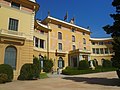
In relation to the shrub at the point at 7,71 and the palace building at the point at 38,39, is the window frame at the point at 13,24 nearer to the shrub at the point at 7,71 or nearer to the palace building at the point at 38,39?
the palace building at the point at 38,39

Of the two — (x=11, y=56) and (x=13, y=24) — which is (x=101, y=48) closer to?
(x=13, y=24)

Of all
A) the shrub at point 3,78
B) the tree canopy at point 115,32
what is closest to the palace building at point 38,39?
the shrub at point 3,78

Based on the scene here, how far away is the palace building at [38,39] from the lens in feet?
57.9

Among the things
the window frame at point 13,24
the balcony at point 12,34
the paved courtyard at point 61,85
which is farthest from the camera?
the window frame at point 13,24

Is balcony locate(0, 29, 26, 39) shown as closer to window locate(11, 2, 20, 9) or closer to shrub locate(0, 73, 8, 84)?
window locate(11, 2, 20, 9)

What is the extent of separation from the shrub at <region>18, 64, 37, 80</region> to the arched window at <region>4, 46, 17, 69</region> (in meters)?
1.23

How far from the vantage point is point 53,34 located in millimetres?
35094

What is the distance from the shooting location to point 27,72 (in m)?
17.3

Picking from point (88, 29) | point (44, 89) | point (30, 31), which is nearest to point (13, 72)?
point (30, 31)

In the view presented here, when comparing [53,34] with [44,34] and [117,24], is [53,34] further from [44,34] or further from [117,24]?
[117,24]

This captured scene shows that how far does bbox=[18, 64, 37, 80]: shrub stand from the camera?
56.4 feet

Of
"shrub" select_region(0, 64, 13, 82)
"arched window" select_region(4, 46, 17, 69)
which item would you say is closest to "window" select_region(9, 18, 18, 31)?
"arched window" select_region(4, 46, 17, 69)

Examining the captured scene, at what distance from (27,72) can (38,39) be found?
14.3 metres

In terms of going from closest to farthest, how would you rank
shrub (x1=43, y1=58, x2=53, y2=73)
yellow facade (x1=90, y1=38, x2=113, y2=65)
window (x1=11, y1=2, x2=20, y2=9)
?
1. window (x1=11, y1=2, x2=20, y2=9)
2. shrub (x1=43, y1=58, x2=53, y2=73)
3. yellow facade (x1=90, y1=38, x2=113, y2=65)
